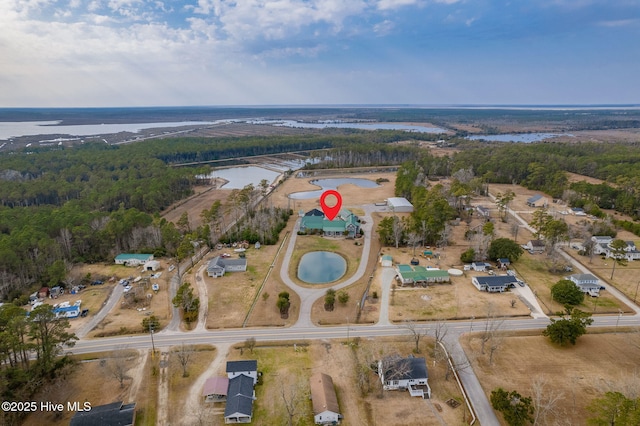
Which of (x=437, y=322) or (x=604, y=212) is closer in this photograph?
(x=437, y=322)

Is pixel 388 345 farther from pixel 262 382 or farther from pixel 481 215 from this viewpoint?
pixel 481 215

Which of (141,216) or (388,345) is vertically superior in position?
(141,216)

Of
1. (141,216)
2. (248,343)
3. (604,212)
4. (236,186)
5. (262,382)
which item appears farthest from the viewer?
(236,186)

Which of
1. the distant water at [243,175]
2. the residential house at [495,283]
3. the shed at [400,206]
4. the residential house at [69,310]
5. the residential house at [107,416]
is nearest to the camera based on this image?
the residential house at [107,416]

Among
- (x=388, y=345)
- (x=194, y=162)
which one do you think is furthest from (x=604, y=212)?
(x=194, y=162)

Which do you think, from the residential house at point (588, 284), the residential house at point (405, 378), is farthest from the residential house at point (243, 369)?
the residential house at point (588, 284)

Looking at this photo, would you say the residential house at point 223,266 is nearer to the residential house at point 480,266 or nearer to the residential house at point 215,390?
the residential house at point 215,390

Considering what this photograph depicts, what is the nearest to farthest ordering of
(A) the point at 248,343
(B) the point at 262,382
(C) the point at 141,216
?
(B) the point at 262,382
(A) the point at 248,343
(C) the point at 141,216

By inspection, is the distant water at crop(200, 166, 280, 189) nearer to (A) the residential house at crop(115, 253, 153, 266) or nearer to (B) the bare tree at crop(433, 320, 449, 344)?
(A) the residential house at crop(115, 253, 153, 266)
